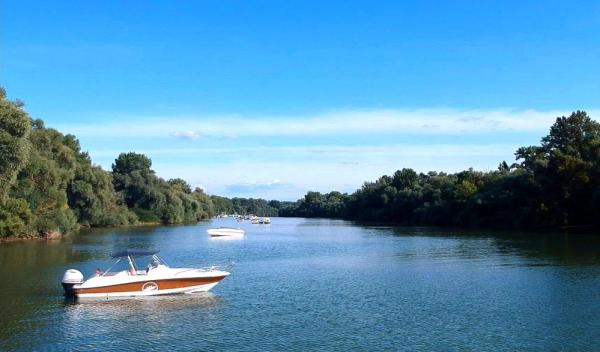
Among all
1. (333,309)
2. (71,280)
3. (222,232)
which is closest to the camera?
(333,309)

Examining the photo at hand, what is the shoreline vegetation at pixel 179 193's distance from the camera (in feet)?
230

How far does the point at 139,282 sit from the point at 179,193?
5418 inches

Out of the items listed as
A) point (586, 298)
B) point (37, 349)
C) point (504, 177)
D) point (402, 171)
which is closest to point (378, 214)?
point (402, 171)

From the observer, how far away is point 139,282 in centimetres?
3297

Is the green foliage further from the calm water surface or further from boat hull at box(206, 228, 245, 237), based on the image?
boat hull at box(206, 228, 245, 237)

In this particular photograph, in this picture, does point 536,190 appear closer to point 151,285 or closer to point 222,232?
point 222,232

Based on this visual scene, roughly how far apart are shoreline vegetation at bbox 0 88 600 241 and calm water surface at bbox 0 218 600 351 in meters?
20.9

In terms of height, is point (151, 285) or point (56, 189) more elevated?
point (56, 189)

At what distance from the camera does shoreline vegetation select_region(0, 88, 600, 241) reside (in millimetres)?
70188

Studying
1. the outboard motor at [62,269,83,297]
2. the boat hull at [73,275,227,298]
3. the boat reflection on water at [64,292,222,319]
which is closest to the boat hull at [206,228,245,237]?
the boat hull at [73,275,227,298]

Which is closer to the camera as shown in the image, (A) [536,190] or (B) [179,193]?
(A) [536,190]

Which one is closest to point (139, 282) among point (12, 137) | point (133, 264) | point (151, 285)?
point (151, 285)

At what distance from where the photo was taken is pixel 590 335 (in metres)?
24.4

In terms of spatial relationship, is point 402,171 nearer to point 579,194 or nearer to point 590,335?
point 579,194
